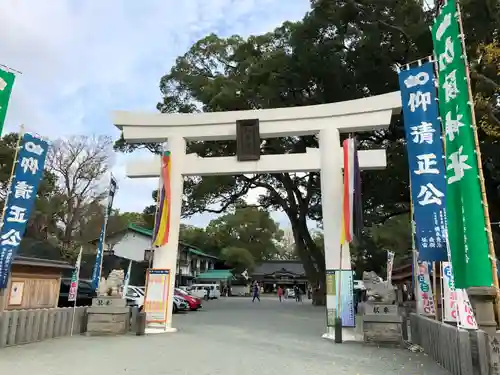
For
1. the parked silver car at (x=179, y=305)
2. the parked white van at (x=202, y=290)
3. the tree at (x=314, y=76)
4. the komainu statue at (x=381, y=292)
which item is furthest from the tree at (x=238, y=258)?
the komainu statue at (x=381, y=292)

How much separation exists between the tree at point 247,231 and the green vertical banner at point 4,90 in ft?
128

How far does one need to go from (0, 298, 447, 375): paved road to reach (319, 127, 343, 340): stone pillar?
1.94 metres

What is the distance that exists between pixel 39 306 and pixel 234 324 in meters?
6.06

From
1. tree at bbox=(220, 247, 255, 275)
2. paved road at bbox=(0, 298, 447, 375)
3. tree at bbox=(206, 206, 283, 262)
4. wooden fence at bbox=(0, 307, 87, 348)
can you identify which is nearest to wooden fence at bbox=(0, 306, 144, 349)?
wooden fence at bbox=(0, 307, 87, 348)

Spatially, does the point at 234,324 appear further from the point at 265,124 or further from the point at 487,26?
the point at 487,26

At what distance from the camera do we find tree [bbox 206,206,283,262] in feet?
154

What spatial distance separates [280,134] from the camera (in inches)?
483

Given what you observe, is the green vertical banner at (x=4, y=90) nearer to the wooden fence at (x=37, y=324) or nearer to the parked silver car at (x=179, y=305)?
the wooden fence at (x=37, y=324)

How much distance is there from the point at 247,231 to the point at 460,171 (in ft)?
141

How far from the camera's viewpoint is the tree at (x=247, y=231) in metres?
46.9

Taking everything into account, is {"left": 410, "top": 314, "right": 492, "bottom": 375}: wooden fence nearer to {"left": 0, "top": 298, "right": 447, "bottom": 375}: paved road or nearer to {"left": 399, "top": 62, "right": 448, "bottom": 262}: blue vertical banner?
{"left": 0, "top": 298, "right": 447, "bottom": 375}: paved road

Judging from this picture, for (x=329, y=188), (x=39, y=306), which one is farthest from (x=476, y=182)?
(x=39, y=306)

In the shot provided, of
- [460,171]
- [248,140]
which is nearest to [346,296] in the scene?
[248,140]

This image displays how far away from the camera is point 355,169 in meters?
9.94
